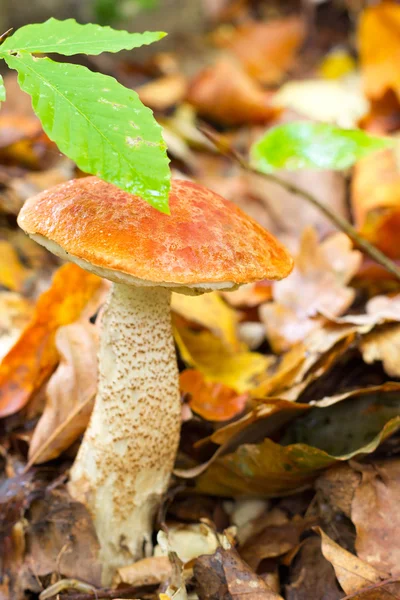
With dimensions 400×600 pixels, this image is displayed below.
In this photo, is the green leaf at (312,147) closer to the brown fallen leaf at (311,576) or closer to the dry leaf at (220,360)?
the dry leaf at (220,360)

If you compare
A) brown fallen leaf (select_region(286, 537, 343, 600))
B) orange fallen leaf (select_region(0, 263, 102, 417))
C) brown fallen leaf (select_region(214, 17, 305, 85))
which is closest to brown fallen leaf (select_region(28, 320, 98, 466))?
orange fallen leaf (select_region(0, 263, 102, 417))

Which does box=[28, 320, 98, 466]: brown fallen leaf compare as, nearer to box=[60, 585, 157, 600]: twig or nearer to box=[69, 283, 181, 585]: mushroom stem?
box=[69, 283, 181, 585]: mushroom stem

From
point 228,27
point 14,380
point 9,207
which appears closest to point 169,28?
point 228,27

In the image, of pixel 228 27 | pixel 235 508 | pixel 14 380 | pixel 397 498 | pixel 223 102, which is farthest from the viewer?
pixel 228 27

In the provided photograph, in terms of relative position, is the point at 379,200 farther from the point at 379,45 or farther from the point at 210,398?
the point at 379,45

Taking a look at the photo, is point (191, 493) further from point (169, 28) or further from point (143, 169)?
point (169, 28)

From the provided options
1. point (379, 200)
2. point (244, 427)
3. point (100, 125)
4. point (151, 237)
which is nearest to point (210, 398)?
point (244, 427)
